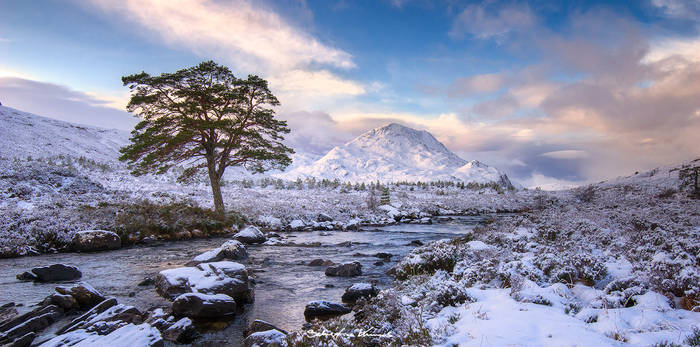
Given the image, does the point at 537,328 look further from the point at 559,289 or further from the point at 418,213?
the point at 418,213

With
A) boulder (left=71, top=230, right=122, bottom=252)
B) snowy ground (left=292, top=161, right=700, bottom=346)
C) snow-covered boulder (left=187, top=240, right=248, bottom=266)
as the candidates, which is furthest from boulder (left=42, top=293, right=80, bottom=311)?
boulder (left=71, top=230, right=122, bottom=252)

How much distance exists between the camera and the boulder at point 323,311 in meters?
7.04

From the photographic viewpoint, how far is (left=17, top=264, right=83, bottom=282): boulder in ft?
30.1

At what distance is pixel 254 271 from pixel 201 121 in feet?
45.5

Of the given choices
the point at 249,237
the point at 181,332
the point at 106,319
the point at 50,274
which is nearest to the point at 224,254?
the point at 249,237

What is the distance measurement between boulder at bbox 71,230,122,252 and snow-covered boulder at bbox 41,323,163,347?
1059 centimetres

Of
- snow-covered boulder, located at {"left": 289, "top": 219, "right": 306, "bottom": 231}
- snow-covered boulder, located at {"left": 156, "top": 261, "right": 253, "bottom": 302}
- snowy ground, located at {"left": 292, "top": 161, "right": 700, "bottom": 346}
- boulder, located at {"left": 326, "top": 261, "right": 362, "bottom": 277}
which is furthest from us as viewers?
snow-covered boulder, located at {"left": 289, "top": 219, "right": 306, "bottom": 231}

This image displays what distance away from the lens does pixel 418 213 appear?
37000mm

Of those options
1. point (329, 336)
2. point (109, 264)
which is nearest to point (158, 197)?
point (109, 264)

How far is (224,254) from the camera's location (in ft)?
41.2

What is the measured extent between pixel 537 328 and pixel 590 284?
2.88 m

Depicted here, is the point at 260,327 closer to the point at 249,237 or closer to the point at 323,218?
the point at 249,237

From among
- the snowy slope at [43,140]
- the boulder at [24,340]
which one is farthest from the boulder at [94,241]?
the snowy slope at [43,140]

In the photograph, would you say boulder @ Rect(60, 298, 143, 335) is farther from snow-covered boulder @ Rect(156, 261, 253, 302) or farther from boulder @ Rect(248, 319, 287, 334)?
boulder @ Rect(248, 319, 287, 334)
